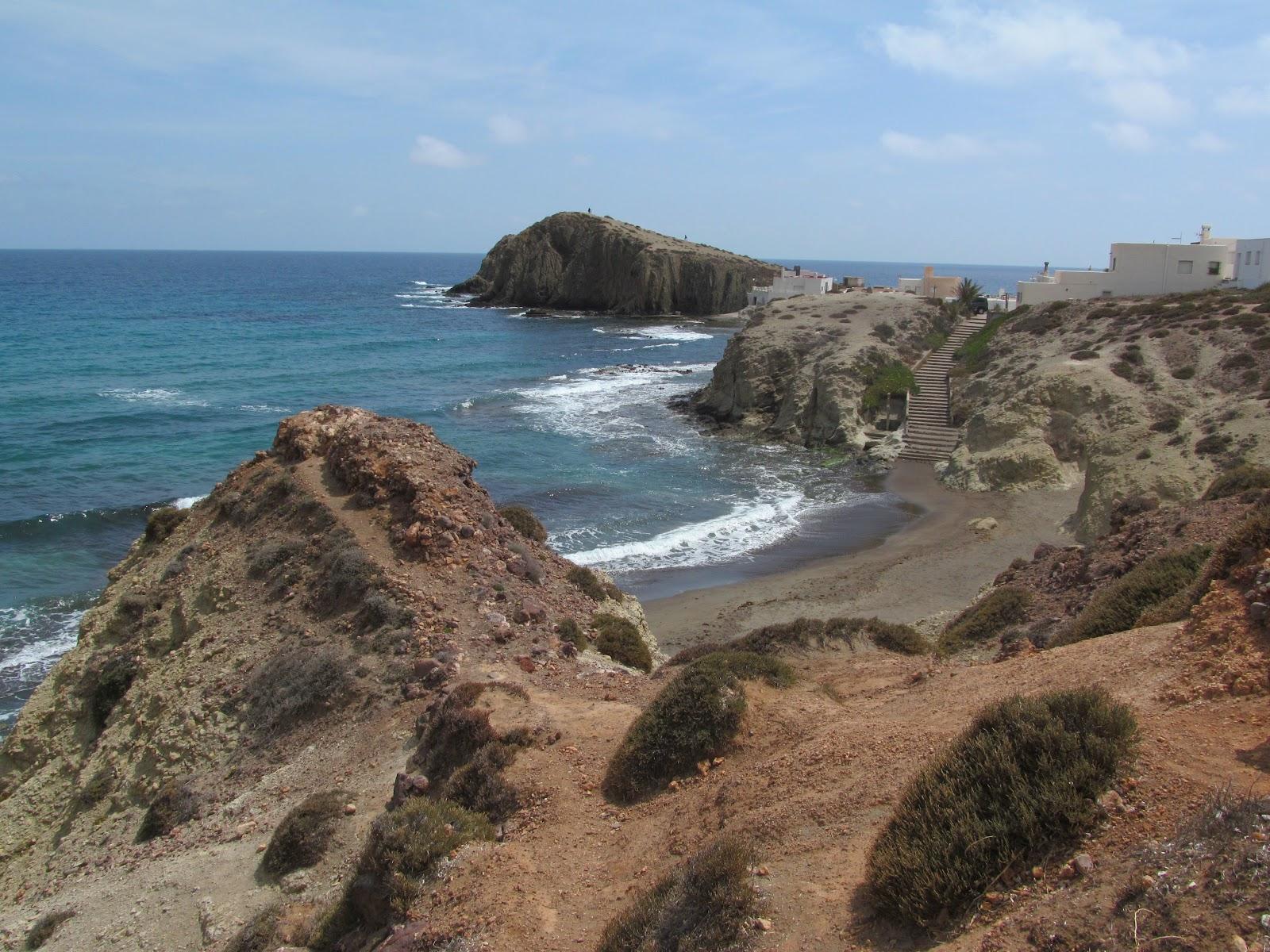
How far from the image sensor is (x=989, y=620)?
14.8 m

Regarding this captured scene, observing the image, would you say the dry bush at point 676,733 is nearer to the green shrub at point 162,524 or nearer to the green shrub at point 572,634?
the green shrub at point 572,634

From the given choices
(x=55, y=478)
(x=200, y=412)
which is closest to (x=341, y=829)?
(x=55, y=478)

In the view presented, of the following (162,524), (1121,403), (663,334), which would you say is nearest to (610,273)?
(663,334)

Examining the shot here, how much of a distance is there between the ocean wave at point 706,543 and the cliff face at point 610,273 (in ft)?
245

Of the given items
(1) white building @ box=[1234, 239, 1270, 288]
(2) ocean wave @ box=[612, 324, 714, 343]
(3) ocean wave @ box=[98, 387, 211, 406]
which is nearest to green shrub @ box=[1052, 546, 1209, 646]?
(1) white building @ box=[1234, 239, 1270, 288]

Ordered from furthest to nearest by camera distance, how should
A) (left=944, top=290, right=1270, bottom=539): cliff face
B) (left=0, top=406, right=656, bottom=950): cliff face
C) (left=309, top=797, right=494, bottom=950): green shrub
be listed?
(left=944, top=290, right=1270, bottom=539): cliff face
(left=0, top=406, right=656, bottom=950): cliff face
(left=309, top=797, right=494, bottom=950): green shrub

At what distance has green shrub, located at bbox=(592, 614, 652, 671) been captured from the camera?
581 inches

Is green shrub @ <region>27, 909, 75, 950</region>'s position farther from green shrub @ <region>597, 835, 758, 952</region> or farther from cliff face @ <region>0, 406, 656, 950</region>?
green shrub @ <region>597, 835, 758, 952</region>

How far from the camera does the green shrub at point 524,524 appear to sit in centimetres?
1791

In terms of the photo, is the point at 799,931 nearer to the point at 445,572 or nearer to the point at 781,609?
the point at 445,572

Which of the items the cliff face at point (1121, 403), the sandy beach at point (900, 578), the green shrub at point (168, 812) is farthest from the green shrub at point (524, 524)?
the cliff face at point (1121, 403)

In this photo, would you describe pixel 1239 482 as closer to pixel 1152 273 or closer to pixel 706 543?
pixel 706 543

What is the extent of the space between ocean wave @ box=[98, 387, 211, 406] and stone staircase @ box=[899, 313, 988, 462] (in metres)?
36.4

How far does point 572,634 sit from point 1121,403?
88.3ft
